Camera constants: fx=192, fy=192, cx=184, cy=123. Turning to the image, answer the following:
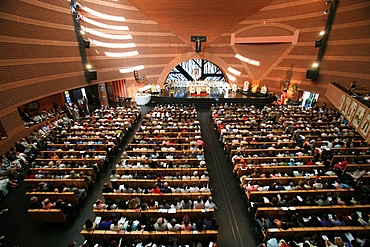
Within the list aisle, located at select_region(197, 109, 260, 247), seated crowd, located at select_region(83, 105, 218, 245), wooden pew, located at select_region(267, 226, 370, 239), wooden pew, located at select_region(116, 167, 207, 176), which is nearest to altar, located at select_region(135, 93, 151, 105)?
seated crowd, located at select_region(83, 105, 218, 245)

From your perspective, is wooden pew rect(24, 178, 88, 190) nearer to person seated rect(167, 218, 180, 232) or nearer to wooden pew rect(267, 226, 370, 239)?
person seated rect(167, 218, 180, 232)

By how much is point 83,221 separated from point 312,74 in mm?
17752

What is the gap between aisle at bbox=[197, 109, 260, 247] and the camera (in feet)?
18.7

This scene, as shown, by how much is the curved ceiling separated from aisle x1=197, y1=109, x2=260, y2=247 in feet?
Result: 43.0

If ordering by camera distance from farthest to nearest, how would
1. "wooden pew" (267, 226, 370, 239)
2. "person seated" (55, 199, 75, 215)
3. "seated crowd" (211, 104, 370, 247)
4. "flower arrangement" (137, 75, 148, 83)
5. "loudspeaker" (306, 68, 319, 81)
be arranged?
"flower arrangement" (137, 75, 148, 83), "loudspeaker" (306, 68, 319, 81), "person seated" (55, 199, 75, 215), "seated crowd" (211, 104, 370, 247), "wooden pew" (267, 226, 370, 239)

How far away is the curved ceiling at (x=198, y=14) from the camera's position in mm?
16844

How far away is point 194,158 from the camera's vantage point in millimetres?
8273

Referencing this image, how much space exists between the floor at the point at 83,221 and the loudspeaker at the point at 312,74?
40.4ft

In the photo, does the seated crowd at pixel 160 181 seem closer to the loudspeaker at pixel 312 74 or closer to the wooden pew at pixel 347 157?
the wooden pew at pixel 347 157

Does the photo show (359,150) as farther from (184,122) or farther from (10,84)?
(10,84)

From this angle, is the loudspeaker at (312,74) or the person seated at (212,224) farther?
the loudspeaker at (312,74)

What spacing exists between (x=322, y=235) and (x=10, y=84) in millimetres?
14193

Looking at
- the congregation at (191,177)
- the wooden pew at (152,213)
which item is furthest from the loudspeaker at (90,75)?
the wooden pew at (152,213)

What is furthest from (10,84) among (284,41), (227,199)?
Answer: (284,41)
